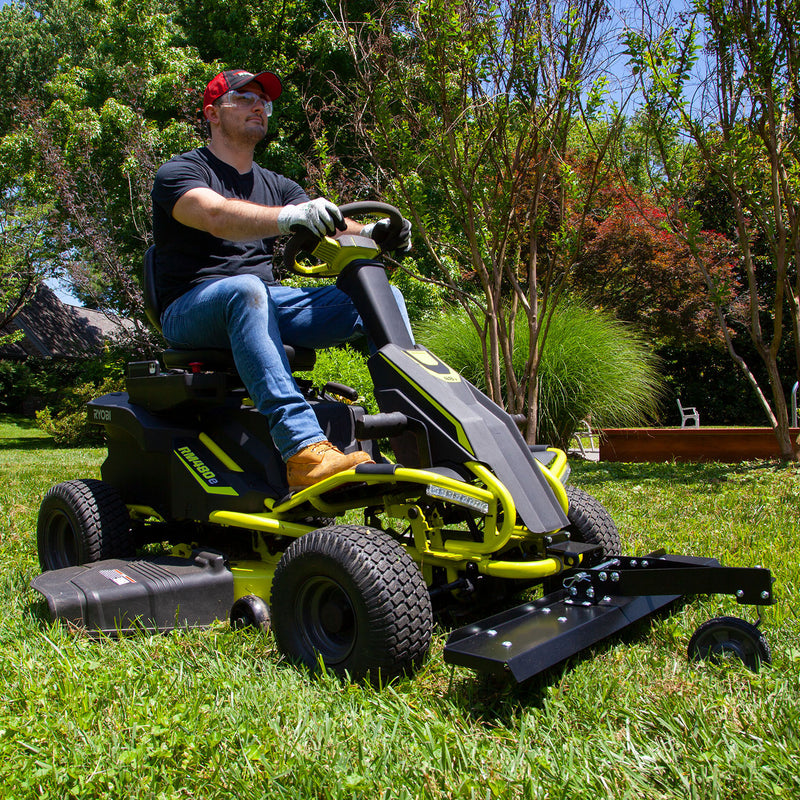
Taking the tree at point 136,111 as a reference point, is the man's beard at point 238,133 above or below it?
below

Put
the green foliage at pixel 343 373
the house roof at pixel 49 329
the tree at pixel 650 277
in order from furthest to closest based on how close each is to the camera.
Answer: the house roof at pixel 49 329, the tree at pixel 650 277, the green foliage at pixel 343 373

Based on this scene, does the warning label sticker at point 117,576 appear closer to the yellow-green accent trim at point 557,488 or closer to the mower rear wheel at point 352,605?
the mower rear wheel at point 352,605

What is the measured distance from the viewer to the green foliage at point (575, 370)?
7.93 meters

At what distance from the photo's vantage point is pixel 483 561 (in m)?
1.97

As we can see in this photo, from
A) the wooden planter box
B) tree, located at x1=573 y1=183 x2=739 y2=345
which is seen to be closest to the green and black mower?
the wooden planter box

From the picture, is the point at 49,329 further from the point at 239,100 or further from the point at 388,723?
the point at 388,723

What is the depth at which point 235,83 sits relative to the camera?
2904mm

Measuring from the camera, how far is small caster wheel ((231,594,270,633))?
2.21 meters

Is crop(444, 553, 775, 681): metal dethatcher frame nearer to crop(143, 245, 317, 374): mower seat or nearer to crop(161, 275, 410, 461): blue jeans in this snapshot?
crop(161, 275, 410, 461): blue jeans

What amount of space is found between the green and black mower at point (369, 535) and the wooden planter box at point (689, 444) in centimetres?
510

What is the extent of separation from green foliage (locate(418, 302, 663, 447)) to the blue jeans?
4.86m

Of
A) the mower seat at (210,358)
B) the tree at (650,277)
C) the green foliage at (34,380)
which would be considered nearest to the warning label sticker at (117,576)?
the mower seat at (210,358)

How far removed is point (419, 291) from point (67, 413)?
7.98 metres

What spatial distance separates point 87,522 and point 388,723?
5.54 ft
